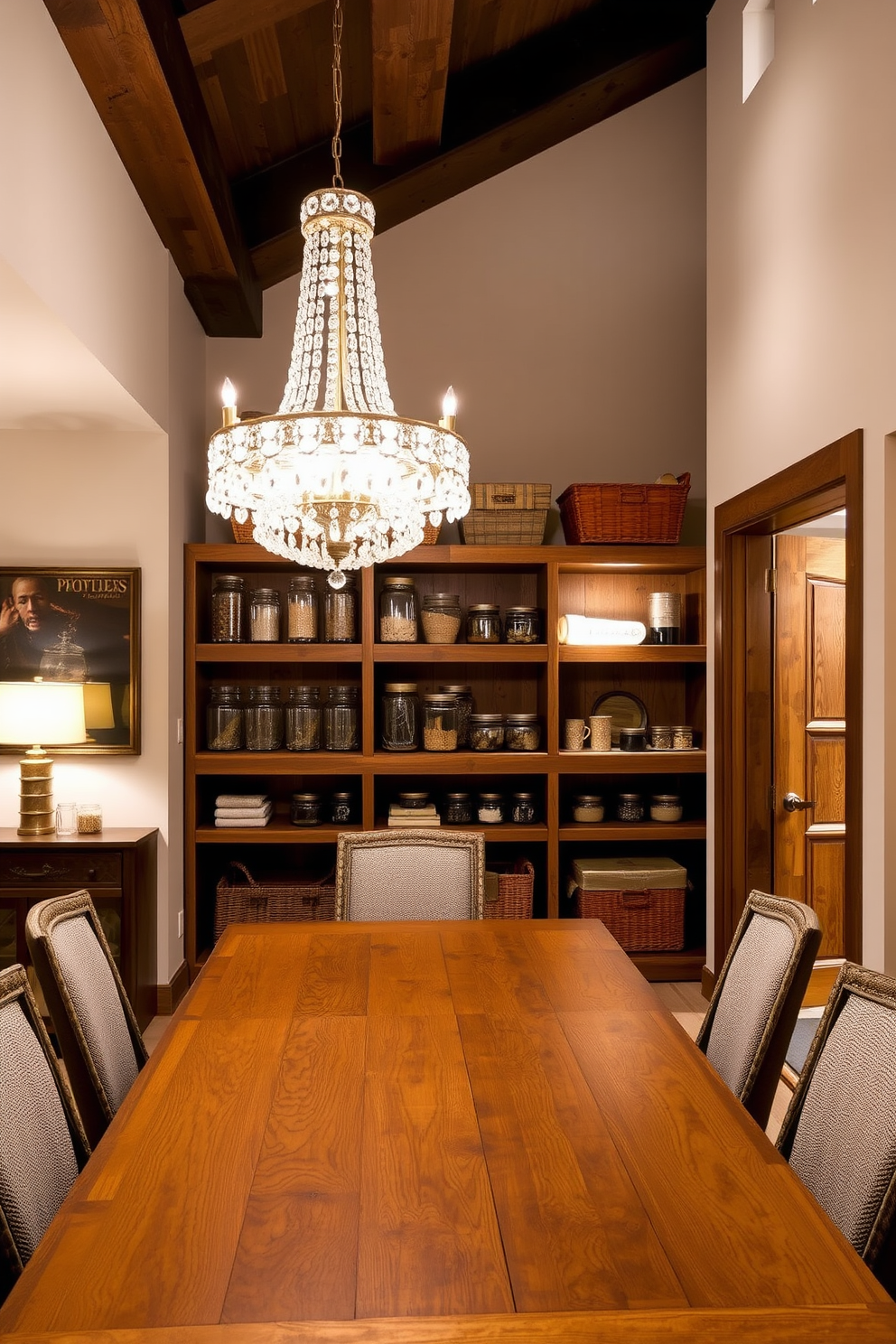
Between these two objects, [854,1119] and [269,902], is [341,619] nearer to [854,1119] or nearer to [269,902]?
[269,902]

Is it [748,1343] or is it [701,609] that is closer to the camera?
[748,1343]

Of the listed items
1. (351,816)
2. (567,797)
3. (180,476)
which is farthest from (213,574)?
(567,797)

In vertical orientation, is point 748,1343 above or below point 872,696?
below

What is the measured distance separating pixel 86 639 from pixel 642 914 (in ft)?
8.52

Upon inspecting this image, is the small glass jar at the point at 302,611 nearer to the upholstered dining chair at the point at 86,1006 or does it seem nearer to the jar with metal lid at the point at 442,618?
the jar with metal lid at the point at 442,618

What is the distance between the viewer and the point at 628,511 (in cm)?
408

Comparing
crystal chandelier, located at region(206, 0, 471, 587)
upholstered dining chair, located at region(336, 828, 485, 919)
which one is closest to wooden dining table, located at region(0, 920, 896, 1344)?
upholstered dining chair, located at region(336, 828, 485, 919)

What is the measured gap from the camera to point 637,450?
461 cm

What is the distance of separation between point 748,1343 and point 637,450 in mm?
4111

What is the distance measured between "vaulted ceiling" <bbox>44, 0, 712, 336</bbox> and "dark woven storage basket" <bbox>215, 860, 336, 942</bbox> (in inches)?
98.8

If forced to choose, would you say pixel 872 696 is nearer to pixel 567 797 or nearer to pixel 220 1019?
pixel 220 1019

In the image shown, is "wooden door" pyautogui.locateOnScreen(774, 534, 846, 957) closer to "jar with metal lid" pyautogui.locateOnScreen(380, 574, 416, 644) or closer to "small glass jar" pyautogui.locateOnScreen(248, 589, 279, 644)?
"jar with metal lid" pyautogui.locateOnScreen(380, 574, 416, 644)

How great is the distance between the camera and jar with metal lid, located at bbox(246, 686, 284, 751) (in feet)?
13.5

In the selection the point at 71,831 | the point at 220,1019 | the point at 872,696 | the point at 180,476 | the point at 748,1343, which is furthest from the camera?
the point at 180,476
